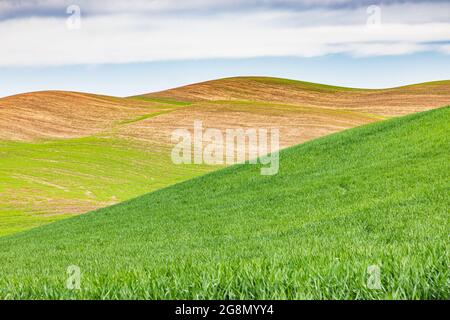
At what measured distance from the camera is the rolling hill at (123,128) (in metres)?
52.8

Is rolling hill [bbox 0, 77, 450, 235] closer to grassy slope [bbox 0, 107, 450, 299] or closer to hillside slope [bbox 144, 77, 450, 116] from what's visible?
hillside slope [bbox 144, 77, 450, 116]

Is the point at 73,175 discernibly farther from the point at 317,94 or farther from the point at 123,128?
the point at 317,94

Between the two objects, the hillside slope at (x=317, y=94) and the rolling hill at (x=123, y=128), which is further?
the hillside slope at (x=317, y=94)

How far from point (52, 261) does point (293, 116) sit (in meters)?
81.6

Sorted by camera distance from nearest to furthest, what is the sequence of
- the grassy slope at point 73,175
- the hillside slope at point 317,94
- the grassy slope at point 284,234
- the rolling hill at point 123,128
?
the grassy slope at point 284,234
the grassy slope at point 73,175
the rolling hill at point 123,128
the hillside slope at point 317,94

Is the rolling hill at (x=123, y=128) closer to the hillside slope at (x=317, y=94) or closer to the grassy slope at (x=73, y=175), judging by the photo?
the grassy slope at (x=73, y=175)

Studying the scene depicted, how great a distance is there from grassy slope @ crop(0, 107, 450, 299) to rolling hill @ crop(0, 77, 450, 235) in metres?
15.7

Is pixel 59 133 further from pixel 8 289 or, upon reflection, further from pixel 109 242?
pixel 8 289

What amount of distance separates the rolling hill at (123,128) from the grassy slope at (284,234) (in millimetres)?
15746

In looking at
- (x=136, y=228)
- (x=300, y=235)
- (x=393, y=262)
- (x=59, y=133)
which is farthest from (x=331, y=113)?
(x=393, y=262)

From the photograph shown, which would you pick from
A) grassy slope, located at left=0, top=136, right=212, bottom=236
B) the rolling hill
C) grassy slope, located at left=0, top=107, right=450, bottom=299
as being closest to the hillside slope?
the rolling hill

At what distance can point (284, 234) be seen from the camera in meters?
Answer: 18.0

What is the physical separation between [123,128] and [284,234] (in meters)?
75.2

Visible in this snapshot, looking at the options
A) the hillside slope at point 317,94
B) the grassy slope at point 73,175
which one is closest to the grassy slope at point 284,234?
the grassy slope at point 73,175
